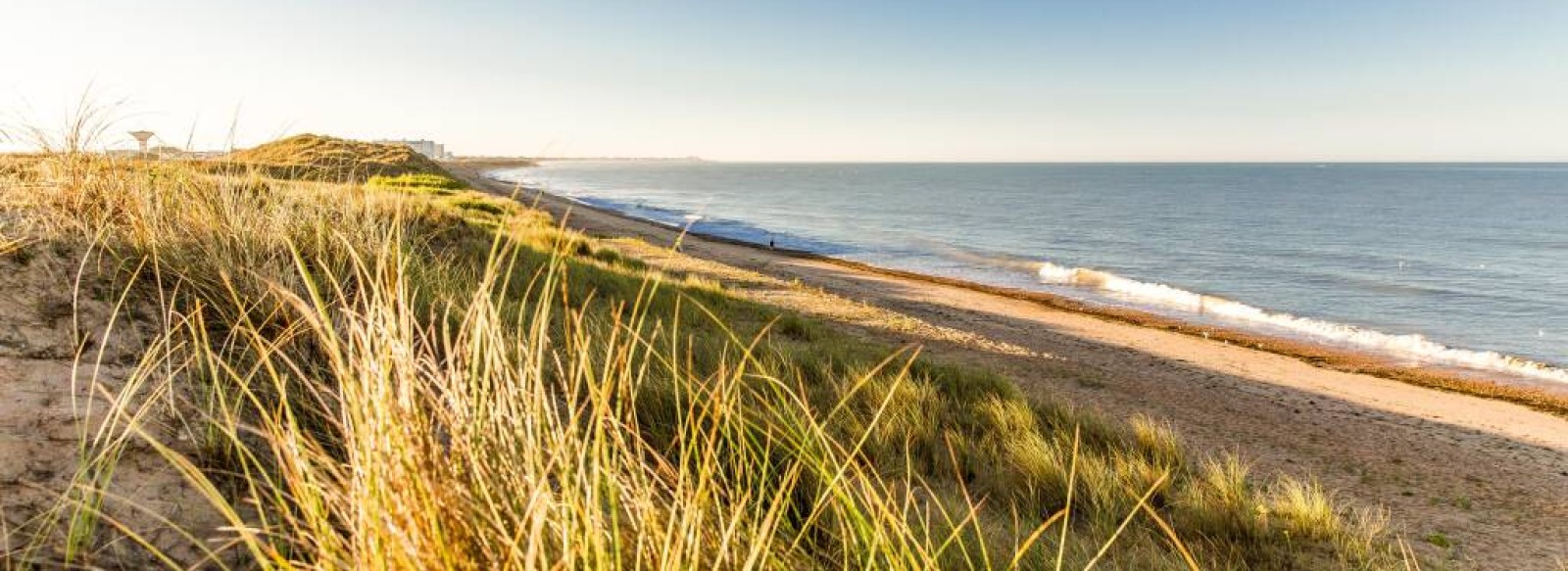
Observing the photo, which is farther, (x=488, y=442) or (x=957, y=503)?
(x=957, y=503)

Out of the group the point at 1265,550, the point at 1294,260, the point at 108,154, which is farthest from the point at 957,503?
the point at 1294,260

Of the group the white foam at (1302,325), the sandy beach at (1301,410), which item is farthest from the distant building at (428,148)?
the white foam at (1302,325)

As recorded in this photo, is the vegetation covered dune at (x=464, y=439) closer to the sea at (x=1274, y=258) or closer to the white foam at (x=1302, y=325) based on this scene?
the sea at (x=1274, y=258)

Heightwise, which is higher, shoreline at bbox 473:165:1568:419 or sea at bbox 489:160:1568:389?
sea at bbox 489:160:1568:389

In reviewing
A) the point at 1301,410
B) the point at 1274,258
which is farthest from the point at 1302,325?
the point at 1274,258

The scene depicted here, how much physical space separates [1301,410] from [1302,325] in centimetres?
1102

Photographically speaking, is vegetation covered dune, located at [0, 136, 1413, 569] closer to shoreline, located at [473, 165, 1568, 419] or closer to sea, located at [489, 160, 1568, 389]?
sea, located at [489, 160, 1568, 389]

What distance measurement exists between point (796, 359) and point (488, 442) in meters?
5.53

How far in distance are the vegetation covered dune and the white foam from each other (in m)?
15.4

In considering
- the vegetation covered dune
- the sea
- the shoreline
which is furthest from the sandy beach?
the sea

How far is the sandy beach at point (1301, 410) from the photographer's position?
717 cm

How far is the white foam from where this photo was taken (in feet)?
54.0

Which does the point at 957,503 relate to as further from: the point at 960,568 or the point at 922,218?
the point at 922,218

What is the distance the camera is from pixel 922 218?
189ft
